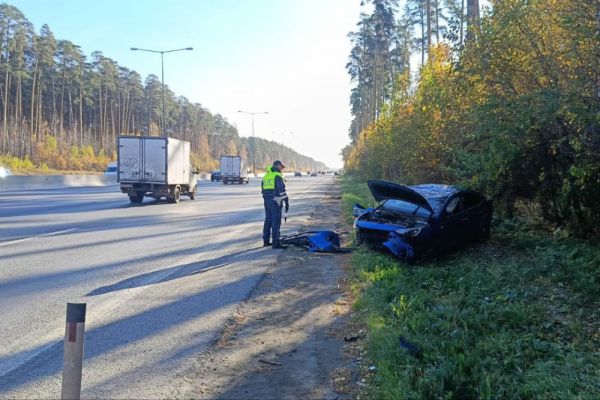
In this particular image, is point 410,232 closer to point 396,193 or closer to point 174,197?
point 396,193

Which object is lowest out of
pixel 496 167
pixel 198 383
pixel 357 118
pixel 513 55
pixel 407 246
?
pixel 198 383

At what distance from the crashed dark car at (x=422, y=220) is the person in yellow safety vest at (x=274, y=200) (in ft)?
5.94

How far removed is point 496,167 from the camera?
8.54 m

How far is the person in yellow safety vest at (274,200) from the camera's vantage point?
10320mm

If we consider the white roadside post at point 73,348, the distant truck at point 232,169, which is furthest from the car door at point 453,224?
the distant truck at point 232,169

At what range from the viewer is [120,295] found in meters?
6.45

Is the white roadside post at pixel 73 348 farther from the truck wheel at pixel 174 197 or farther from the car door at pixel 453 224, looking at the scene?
the truck wheel at pixel 174 197

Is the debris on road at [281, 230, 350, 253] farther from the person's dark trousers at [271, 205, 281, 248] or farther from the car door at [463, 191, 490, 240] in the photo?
the car door at [463, 191, 490, 240]

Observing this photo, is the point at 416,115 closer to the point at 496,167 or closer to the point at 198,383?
the point at 496,167

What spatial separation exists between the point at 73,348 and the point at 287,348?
7.49 ft

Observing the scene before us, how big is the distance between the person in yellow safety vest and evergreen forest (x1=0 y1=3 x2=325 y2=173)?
3501 cm

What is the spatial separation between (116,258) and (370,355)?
5.98 metres

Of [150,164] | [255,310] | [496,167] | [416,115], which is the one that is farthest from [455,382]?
[150,164]

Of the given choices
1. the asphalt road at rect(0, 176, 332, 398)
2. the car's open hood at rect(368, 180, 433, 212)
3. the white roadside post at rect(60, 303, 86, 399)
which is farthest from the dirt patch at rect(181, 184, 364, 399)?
the car's open hood at rect(368, 180, 433, 212)
